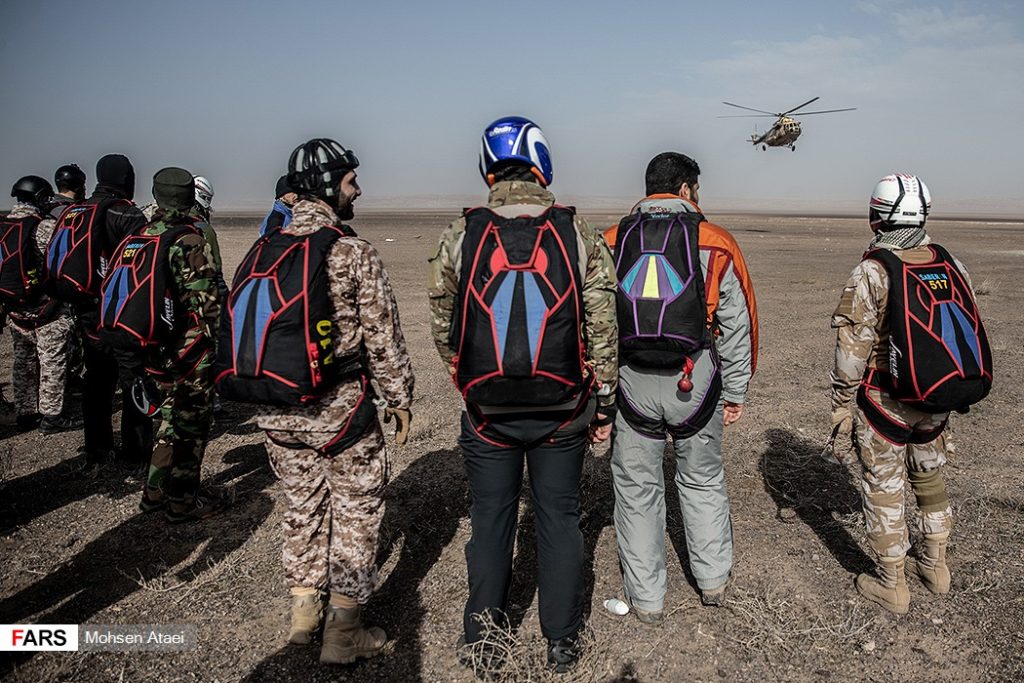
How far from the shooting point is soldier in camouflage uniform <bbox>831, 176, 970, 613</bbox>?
3.70 metres

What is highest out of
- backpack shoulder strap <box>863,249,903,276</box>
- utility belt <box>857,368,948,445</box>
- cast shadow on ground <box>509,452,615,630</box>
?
backpack shoulder strap <box>863,249,903,276</box>

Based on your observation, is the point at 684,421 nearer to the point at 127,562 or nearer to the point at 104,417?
the point at 127,562

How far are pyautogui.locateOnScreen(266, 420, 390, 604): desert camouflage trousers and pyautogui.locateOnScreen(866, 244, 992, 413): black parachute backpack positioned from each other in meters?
2.84

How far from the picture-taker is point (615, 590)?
4238 mm

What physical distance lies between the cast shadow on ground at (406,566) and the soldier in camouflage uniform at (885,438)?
255 cm

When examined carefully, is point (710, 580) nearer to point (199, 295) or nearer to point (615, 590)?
point (615, 590)

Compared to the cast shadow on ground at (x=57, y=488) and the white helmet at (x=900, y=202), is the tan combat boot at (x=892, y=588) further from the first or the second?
the cast shadow on ground at (x=57, y=488)

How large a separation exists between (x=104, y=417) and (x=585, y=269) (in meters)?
5.36

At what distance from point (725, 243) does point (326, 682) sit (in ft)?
10.1

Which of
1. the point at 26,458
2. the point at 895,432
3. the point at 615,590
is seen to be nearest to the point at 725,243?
the point at 895,432

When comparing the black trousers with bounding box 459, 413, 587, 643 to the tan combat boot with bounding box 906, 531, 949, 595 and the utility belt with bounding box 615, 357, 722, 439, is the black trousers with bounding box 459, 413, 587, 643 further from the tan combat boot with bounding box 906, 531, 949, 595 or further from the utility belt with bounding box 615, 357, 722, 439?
the tan combat boot with bounding box 906, 531, 949, 595

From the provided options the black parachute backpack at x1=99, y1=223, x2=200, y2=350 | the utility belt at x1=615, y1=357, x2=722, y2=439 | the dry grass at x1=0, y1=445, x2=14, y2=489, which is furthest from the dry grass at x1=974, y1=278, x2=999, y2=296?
the dry grass at x1=0, y1=445, x2=14, y2=489

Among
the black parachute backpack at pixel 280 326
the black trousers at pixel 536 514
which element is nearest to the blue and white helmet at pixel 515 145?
the black parachute backpack at pixel 280 326

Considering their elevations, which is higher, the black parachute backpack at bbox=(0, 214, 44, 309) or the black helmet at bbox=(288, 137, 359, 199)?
the black helmet at bbox=(288, 137, 359, 199)
